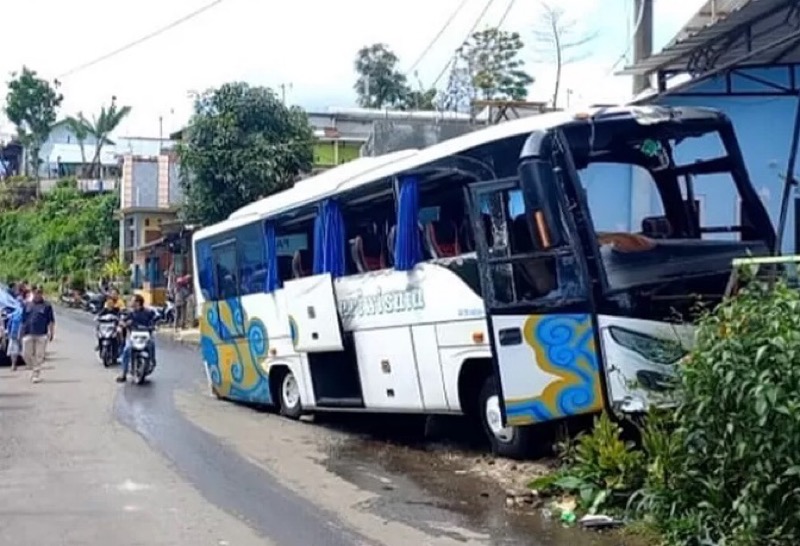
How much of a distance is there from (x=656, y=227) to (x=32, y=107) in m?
76.5

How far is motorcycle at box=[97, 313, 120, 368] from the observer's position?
26000mm

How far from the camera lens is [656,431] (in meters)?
8.55

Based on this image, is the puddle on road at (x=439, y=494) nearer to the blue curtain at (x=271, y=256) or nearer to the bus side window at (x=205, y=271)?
the blue curtain at (x=271, y=256)

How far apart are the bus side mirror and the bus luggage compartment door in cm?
452

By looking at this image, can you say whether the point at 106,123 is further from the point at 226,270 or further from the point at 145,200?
the point at 226,270

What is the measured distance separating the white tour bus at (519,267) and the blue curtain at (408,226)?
0.05ft

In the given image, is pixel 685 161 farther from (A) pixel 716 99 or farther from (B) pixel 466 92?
(B) pixel 466 92

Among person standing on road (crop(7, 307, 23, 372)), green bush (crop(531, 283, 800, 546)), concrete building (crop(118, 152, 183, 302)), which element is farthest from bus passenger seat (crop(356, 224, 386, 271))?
concrete building (crop(118, 152, 183, 302))

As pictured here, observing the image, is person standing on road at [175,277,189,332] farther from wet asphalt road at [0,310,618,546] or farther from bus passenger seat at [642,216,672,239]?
bus passenger seat at [642,216,672,239]

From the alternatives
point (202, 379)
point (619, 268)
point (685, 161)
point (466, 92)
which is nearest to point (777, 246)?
point (685, 161)

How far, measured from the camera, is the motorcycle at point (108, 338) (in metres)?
26.0

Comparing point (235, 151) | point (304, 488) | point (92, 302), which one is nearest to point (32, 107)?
point (92, 302)

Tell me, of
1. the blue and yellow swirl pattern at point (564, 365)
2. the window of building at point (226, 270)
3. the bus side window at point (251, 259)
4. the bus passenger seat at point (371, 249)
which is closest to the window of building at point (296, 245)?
the bus side window at point (251, 259)

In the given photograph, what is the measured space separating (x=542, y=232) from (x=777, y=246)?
2609mm
